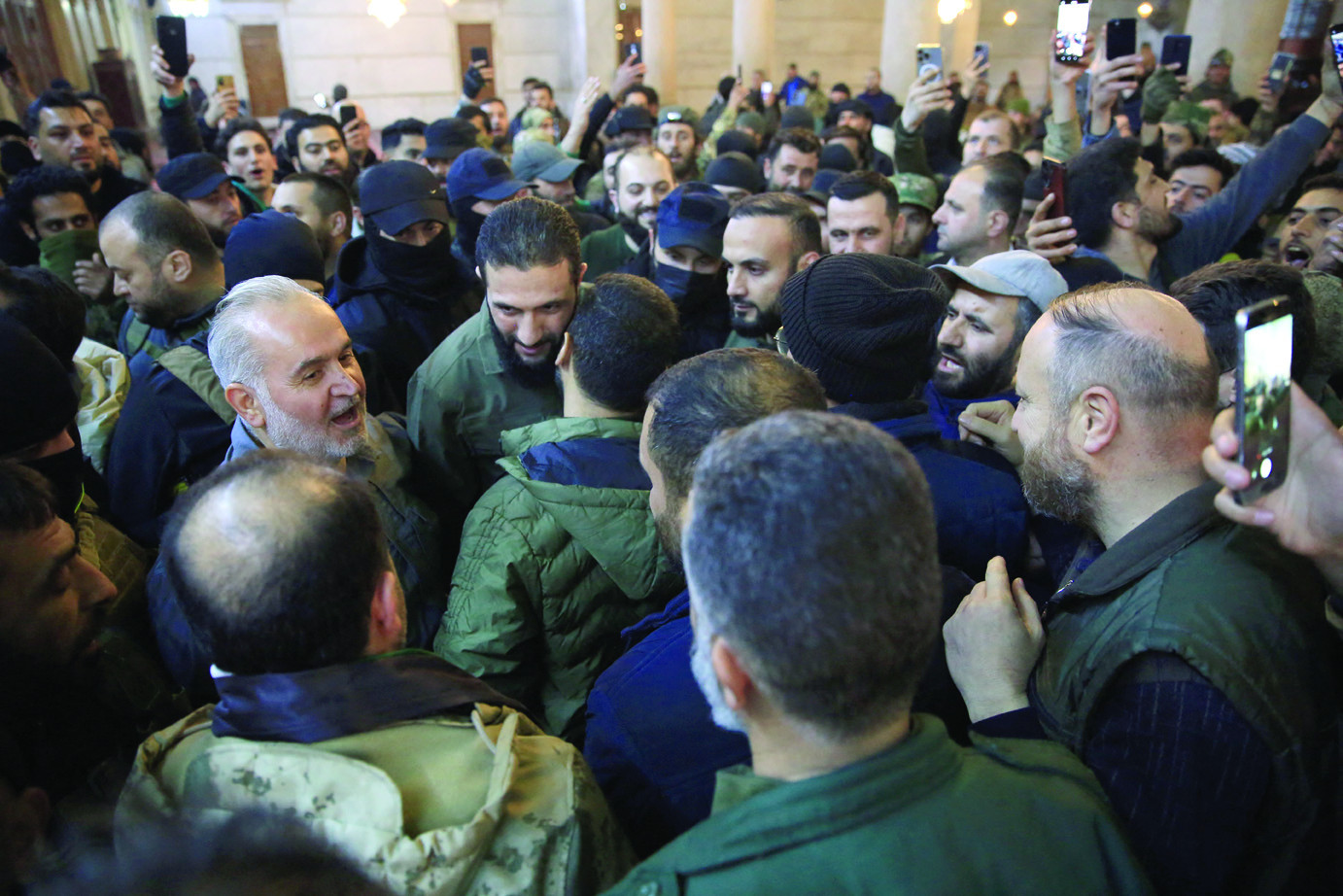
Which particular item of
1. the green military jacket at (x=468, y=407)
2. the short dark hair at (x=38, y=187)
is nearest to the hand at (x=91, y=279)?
the short dark hair at (x=38, y=187)

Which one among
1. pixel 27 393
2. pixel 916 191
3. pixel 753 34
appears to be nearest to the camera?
pixel 27 393

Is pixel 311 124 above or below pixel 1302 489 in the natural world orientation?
above

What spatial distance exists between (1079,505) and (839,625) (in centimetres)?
100

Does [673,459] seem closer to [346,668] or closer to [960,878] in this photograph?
[346,668]

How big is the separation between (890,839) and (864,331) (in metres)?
1.37

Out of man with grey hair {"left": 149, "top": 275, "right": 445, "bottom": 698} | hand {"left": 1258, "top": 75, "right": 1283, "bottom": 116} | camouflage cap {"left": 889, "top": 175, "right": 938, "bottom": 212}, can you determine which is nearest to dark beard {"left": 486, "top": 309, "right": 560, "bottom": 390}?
man with grey hair {"left": 149, "top": 275, "right": 445, "bottom": 698}

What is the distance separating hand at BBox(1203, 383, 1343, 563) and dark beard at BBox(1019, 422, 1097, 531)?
0.33 m

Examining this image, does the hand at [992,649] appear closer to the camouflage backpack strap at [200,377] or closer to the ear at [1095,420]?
the ear at [1095,420]

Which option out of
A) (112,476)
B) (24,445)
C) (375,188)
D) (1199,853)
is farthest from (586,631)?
(375,188)

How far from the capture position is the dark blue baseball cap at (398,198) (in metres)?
3.67

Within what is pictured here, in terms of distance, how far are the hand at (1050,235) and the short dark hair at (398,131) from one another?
5897 millimetres

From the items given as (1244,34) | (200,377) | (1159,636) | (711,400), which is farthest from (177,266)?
(1244,34)

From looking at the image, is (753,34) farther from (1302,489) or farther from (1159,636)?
(1159,636)

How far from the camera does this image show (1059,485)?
5.58 ft
